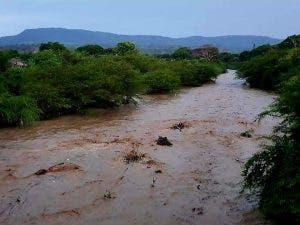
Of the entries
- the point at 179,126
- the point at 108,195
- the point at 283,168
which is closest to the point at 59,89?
the point at 179,126

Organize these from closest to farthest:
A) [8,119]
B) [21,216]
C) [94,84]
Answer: [21,216], [8,119], [94,84]

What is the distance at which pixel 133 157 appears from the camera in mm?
11445

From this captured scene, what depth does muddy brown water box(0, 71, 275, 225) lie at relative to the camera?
7.96 m

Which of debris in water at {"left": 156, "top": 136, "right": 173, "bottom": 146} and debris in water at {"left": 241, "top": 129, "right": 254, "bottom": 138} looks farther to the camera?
debris in water at {"left": 241, "top": 129, "right": 254, "bottom": 138}

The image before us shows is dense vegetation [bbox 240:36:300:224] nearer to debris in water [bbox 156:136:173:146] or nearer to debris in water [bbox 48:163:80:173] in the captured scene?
debris in water [bbox 48:163:80:173]

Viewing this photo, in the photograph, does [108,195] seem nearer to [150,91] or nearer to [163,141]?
[163,141]

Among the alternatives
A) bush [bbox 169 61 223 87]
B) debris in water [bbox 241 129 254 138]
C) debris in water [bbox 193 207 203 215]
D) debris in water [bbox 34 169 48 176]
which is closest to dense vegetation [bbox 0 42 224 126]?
debris in water [bbox 34 169 48 176]

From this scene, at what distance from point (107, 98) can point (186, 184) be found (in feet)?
34.4

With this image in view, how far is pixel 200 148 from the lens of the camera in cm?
1277

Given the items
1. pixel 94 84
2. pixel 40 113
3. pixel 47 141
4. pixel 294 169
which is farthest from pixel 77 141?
pixel 294 169

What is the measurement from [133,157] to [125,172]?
1165 millimetres

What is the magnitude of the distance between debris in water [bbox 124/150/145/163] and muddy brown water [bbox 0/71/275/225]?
116 millimetres

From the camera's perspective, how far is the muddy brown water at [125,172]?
7965 mm

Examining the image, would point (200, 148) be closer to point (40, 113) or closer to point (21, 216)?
point (21, 216)
